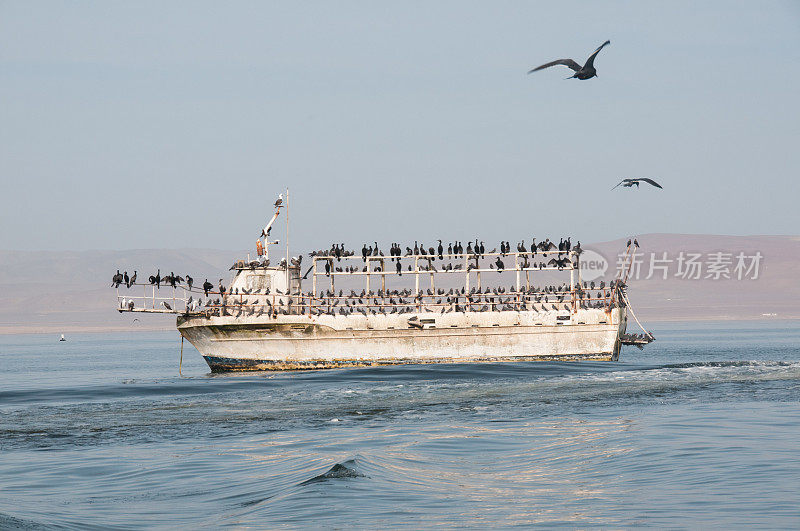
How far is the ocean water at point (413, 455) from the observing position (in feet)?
63.6

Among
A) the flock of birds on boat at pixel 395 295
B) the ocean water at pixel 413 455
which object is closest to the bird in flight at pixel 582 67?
the ocean water at pixel 413 455

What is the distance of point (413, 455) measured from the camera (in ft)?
87.1

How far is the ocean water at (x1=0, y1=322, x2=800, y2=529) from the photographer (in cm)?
1939

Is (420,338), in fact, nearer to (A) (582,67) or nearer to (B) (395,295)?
(B) (395,295)

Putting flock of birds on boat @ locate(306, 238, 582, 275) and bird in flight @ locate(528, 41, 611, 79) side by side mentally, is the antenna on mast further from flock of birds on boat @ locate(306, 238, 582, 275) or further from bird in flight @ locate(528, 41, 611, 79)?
bird in flight @ locate(528, 41, 611, 79)

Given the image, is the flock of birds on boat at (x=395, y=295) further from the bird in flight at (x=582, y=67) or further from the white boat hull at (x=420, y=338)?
the bird in flight at (x=582, y=67)

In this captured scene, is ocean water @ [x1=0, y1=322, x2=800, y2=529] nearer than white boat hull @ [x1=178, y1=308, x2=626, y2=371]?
Yes

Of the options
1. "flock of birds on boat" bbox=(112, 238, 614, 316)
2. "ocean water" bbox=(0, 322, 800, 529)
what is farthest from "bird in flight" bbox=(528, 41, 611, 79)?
"flock of birds on boat" bbox=(112, 238, 614, 316)

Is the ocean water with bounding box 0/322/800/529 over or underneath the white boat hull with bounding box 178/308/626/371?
underneath

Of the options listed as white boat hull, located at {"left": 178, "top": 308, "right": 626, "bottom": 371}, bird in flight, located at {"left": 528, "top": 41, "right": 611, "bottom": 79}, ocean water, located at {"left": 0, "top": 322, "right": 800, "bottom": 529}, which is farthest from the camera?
white boat hull, located at {"left": 178, "top": 308, "right": 626, "bottom": 371}


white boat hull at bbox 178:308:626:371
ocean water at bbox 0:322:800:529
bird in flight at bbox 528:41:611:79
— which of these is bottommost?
ocean water at bbox 0:322:800:529

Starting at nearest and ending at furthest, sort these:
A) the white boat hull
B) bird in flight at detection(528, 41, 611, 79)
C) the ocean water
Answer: the ocean water < bird in flight at detection(528, 41, 611, 79) < the white boat hull

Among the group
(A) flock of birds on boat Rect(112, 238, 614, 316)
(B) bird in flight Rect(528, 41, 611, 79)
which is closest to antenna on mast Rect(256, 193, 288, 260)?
(A) flock of birds on boat Rect(112, 238, 614, 316)

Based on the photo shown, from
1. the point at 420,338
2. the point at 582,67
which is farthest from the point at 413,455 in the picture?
the point at 420,338
